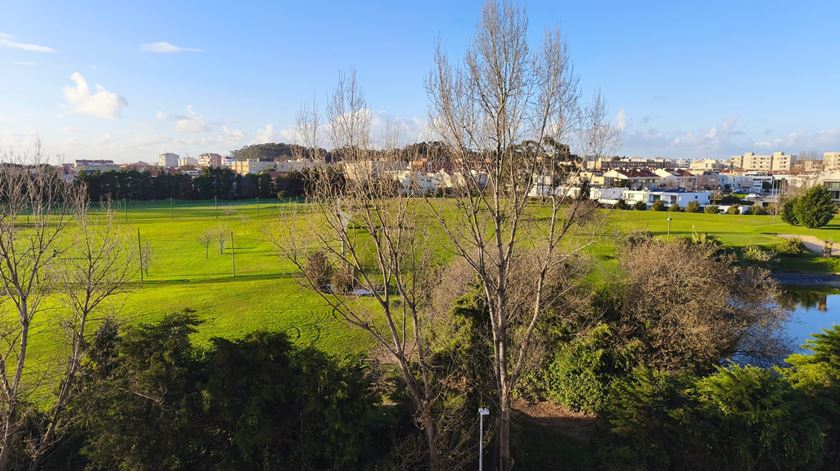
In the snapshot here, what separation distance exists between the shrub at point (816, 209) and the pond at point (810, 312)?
16.5 metres

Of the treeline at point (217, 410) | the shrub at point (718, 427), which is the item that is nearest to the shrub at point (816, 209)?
the shrub at point (718, 427)

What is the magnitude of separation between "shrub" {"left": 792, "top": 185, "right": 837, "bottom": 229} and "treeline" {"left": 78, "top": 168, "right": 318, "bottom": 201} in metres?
55.3

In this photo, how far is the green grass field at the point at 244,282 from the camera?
726 inches

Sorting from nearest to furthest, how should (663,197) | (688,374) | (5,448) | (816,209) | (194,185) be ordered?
(5,448)
(688,374)
(816,209)
(663,197)
(194,185)

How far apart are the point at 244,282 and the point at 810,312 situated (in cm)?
3089

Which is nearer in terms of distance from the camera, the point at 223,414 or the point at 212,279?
the point at 223,414

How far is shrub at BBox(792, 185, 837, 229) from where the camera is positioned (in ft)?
142

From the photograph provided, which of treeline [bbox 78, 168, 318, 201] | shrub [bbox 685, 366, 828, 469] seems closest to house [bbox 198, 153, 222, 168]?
treeline [bbox 78, 168, 318, 201]

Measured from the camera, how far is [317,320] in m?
21.1

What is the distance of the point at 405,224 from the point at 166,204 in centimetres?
7033

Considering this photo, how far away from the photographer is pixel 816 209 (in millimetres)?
43594

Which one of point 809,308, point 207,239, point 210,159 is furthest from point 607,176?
point 210,159

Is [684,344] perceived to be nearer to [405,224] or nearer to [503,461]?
[503,461]

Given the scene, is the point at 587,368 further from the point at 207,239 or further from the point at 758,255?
the point at 207,239
